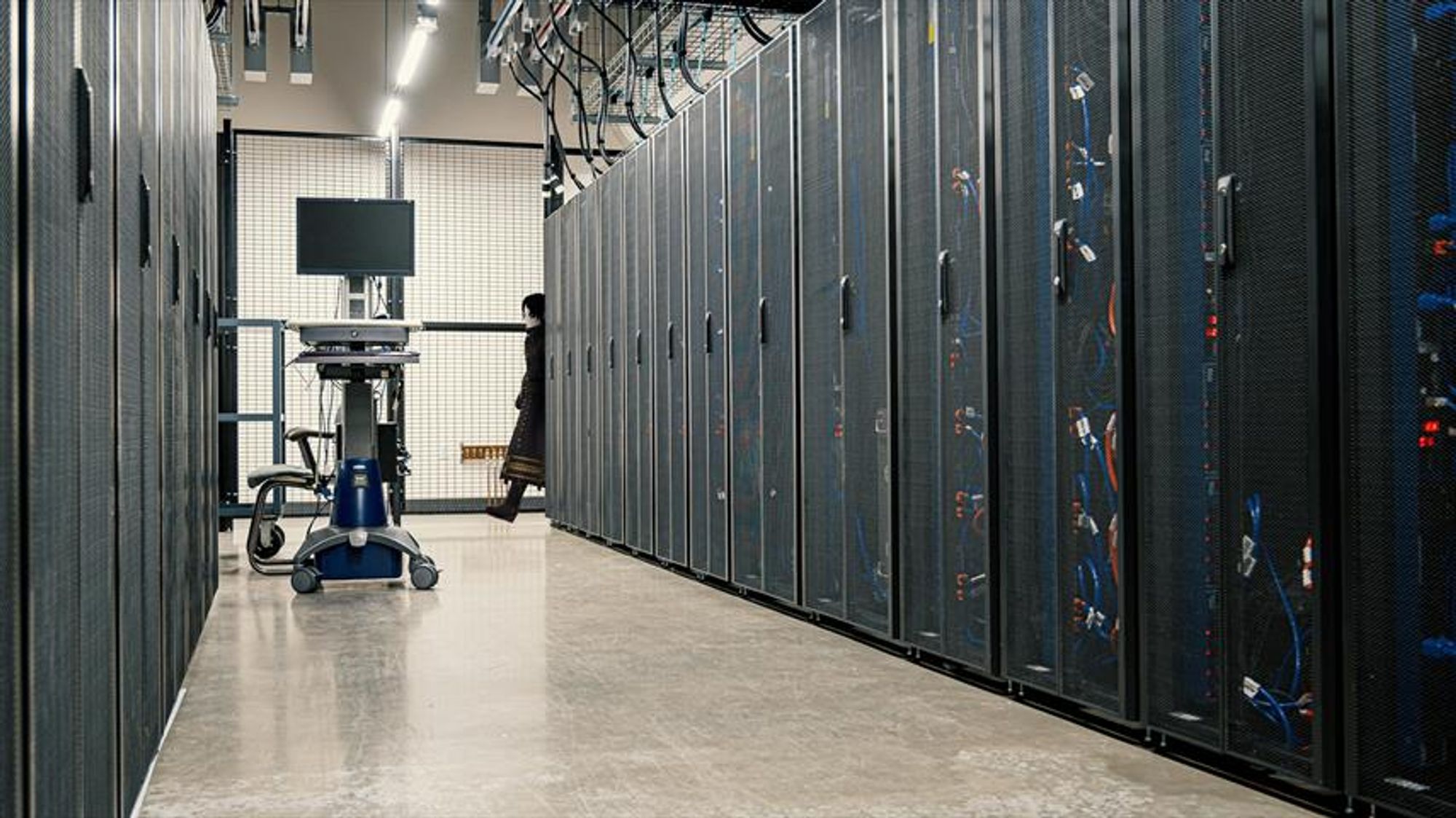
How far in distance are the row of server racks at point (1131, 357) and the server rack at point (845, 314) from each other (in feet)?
0.05

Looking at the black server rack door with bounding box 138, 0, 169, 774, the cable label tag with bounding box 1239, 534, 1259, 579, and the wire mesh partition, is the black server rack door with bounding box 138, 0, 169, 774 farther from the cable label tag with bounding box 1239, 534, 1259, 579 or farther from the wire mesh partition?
the wire mesh partition

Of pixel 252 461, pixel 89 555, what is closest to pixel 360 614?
pixel 89 555

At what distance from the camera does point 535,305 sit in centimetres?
1092

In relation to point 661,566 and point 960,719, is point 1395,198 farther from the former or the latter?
point 661,566

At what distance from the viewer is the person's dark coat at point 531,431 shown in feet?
35.1

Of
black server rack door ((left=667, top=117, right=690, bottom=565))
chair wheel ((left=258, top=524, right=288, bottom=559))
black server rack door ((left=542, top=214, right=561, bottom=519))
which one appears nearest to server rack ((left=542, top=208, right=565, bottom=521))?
black server rack door ((left=542, top=214, right=561, bottom=519))

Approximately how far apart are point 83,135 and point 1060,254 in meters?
2.38

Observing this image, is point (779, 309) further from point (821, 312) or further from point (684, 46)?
point (684, 46)

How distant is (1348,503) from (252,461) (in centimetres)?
971

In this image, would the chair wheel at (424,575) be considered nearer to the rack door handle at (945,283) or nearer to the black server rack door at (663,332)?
the black server rack door at (663,332)

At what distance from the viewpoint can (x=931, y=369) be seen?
424 centimetres

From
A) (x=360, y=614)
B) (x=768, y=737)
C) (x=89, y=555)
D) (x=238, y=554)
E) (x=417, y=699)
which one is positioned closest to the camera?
(x=89, y=555)

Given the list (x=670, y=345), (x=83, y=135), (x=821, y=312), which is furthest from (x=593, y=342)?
(x=83, y=135)

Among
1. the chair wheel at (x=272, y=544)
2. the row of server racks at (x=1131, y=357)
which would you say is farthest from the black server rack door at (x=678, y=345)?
the chair wheel at (x=272, y=544)
